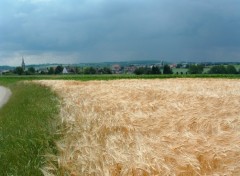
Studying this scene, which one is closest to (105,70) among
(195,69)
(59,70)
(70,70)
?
(70,70)

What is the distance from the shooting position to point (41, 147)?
7.25 m

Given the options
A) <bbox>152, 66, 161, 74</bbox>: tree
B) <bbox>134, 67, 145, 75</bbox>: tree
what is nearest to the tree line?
<bbox>134, 67, 145, 75</bbox>: tree

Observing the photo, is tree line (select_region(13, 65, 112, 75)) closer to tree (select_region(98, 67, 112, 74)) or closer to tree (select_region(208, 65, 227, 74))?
tree (select_region(98, 67, 112, 74))

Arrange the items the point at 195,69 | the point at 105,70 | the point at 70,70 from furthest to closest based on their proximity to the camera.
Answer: the point at 70,70 < the point at 105,70 < the point at 195,69

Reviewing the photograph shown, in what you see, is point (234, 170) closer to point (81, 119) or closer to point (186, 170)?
point (186, 170)

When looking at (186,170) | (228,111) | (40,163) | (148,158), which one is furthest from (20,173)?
(228,111)

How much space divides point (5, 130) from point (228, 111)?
17.9 feet

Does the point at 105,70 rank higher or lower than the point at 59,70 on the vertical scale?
higher

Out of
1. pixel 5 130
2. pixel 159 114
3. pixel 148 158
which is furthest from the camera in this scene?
pixel 5 130

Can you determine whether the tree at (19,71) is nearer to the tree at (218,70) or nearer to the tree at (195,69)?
the tree at (195,69)

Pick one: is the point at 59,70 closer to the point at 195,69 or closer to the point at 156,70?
the point at 156,70

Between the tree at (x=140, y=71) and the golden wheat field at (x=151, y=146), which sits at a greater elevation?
the golden wheat field at (x=151, y=146)

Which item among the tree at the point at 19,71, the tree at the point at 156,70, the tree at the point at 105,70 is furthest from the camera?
the tree at the point at 19,71

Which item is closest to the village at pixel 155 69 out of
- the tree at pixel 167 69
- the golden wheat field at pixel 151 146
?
the tree at pixel 167 69
